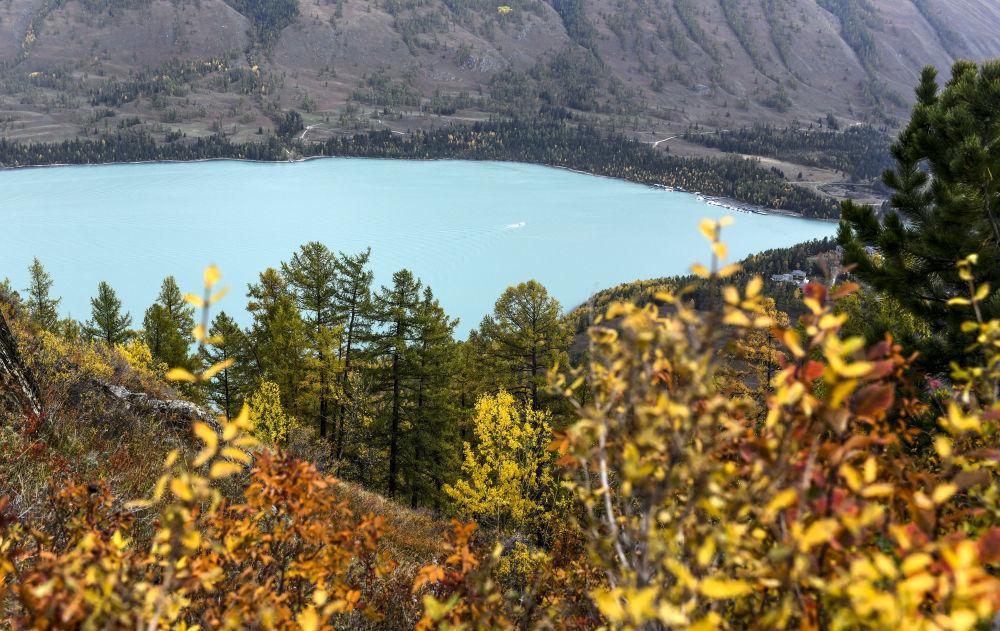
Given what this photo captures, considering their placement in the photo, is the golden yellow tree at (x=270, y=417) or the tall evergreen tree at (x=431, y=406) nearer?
the golden yellow tree at (x=270, y=417)

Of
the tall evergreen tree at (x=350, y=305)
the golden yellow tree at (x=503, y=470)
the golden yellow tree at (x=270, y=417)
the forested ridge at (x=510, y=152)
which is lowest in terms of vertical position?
the golden yellow tree at (x=503, y=470)

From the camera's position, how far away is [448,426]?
797 inches

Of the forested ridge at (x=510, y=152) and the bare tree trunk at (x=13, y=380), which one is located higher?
the forested ridge at (x=510, y=152)

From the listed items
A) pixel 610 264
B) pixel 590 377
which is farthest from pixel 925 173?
pixel 610 264

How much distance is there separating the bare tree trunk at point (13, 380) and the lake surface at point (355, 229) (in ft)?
137

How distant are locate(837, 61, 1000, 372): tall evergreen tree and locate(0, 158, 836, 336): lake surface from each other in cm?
4311

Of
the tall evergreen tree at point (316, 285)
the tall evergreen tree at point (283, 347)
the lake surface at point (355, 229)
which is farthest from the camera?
the lake surface at point (355, 229)

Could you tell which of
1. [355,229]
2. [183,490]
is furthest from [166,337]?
[355,229]

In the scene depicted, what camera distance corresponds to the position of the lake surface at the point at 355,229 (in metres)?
57.4

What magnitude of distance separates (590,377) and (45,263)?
75.6 metres

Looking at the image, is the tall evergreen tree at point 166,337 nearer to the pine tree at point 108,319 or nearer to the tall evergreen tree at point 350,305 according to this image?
the pine tree at point 108,319

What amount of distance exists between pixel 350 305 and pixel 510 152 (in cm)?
15388

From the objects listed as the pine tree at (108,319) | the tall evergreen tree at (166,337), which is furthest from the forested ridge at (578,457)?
the pine tree at (108,319)

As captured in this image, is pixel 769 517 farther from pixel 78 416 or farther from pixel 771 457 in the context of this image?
pixel 78 416
